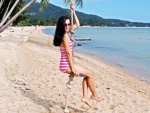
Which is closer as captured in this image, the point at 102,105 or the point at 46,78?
the point at 102,105

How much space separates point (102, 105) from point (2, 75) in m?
3.61

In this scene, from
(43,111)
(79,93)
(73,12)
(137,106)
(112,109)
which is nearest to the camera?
(73,12)

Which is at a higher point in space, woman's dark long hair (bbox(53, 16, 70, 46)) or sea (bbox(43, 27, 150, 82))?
woman's dark long hair (bbox(53, 16, 70, 46))

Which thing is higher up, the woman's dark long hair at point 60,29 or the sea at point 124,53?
the woman's dark long hair at point 60,29

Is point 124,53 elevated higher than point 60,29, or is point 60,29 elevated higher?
point 60,29

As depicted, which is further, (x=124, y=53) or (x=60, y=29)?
(x=124, y=53)

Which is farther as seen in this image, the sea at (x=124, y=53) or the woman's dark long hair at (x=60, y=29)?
the sea at (x=124, y=53)

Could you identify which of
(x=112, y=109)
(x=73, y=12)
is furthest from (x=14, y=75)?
(x=73, y=12)

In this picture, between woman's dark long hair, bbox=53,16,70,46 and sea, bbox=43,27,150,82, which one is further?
sea, bbox=43,27,150,82

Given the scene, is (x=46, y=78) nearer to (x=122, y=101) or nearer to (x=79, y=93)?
(x=79, y=93)

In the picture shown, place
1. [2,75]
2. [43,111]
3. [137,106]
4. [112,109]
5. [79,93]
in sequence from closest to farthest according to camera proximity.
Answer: [43,111] → [112,109] → [137,106] → [79,93] → [2,75]

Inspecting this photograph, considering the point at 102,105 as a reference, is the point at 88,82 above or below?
above

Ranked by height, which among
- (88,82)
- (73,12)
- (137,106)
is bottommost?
(137,106)

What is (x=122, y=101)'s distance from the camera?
6852 millimetres
